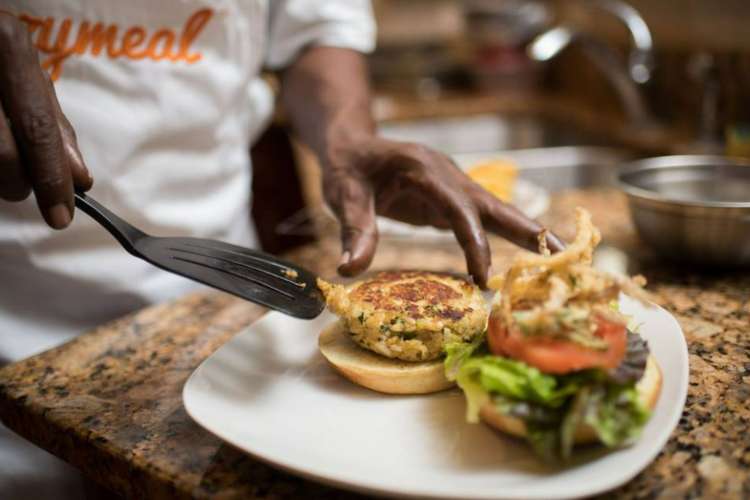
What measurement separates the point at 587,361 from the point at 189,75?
1085 millimetres

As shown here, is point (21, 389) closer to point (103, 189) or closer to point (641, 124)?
point (103, 189)

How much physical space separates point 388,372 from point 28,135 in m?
0.58

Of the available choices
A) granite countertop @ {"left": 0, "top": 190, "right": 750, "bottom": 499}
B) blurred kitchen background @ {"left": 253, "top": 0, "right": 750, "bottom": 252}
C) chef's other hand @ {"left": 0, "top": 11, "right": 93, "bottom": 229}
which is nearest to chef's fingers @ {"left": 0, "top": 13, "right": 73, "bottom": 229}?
chef's other hand @ {"left": 0, "top": 11, "right": 93, "bottom": 229}

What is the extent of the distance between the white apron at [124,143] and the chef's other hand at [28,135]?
17.5 inches

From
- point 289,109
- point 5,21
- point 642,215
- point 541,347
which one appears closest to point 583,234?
point 541,347

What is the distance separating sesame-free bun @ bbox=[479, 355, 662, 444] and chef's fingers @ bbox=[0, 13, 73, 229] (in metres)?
0.62

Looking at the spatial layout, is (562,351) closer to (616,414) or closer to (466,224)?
(616,414)

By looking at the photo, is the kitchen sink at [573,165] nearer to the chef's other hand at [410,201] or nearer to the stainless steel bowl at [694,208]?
the stainless steel bowl at [694,208]

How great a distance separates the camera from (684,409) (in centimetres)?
92

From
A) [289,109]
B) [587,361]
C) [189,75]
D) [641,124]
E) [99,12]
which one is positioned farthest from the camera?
[641,124]

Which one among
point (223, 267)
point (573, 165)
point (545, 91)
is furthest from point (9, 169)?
Answer: point (545, 91)

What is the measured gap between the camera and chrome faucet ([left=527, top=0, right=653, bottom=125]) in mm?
2496

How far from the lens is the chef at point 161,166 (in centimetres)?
128

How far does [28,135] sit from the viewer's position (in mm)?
914
